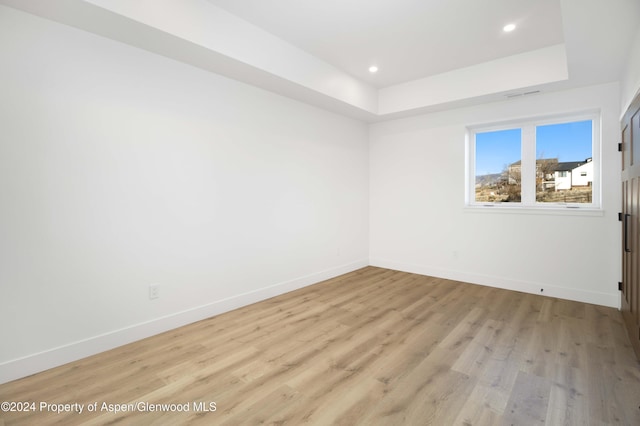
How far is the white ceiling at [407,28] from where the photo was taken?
2.71 meters

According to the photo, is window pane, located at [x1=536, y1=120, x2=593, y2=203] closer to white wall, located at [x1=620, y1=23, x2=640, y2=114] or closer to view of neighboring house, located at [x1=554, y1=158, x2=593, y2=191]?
view of neighboring house, located at [x1=554, y1=158, x2=593, y2=191]

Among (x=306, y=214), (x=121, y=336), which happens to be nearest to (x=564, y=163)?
(x=306, y=214)

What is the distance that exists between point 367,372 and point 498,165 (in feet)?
11.8

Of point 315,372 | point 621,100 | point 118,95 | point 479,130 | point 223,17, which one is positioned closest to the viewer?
point 315,372

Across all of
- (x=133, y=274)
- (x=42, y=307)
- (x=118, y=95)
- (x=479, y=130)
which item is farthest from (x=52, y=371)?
(x=479, y=130)

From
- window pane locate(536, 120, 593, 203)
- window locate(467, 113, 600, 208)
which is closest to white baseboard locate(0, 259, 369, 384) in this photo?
window locate(467, 113, 600, 208)

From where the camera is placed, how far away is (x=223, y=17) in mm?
2793

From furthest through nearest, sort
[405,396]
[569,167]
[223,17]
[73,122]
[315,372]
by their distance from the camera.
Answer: [569,167] → [223,17] → [73,122] → [315,372] → [405,396]

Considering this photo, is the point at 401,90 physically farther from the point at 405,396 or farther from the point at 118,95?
the point at 405,396

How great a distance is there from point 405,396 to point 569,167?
12.0ft

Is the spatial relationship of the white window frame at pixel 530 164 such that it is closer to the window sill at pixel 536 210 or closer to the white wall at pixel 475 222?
the window sill at pixel 536 210

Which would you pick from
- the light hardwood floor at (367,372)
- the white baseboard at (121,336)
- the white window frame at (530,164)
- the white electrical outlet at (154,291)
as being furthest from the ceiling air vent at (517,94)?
the white electrical outlet at (154,291)

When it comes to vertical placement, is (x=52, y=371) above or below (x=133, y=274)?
below

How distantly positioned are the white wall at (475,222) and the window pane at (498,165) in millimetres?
309
